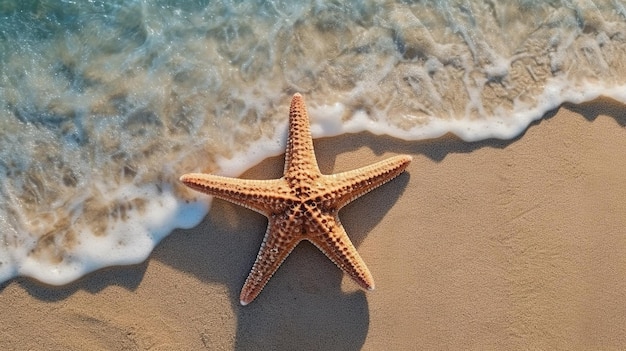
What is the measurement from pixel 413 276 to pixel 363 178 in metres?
0.97

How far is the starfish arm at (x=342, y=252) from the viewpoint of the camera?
4047mm

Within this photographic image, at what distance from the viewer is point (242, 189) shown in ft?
13.3

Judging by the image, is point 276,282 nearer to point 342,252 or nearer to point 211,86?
point 342,252

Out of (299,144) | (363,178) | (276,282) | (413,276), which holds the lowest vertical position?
(276,282)

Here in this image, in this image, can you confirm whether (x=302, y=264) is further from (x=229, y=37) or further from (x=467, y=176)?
(x=229, y=37)

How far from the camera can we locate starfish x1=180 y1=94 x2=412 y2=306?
4008 mm

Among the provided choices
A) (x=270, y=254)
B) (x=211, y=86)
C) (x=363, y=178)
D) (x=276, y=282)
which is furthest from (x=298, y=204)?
(x=211, y=86)

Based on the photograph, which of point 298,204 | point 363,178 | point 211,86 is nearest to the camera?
point 298,204

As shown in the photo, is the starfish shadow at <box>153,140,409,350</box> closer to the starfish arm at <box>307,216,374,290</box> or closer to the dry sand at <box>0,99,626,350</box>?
the dry sand at <box>0,99,626,350</box>

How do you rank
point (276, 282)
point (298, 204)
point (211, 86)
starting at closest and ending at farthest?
point (298, 204) → point (276, 282) → point (211, 86)

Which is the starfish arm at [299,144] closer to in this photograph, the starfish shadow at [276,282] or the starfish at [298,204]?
the starfish at [298,204]

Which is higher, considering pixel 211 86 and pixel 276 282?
pixel 211 86

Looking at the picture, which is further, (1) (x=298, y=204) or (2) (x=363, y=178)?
(2) (x=363, y=178)

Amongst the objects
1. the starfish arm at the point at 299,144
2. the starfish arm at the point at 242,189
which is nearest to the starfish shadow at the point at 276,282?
the starfish arm at the point at 242,189
